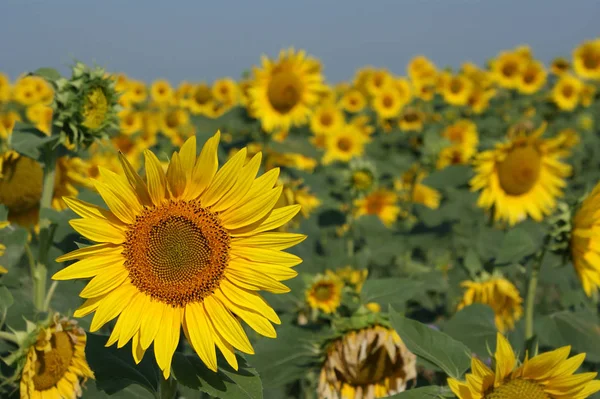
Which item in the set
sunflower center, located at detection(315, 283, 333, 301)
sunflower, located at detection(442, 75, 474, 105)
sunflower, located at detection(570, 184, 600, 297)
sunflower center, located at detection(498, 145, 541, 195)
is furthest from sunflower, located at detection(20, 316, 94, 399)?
sunflower, located at detection(442, 75, 474, 105)

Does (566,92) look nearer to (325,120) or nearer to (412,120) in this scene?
(412,120)

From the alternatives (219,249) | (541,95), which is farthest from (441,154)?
(541,95)

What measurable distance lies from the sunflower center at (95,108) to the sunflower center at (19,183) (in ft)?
1.83

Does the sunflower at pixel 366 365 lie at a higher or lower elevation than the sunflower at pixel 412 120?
lower

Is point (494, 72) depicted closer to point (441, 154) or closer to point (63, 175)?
point (441, 154)

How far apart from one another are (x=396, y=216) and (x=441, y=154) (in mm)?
1008

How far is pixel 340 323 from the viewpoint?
2.24 m

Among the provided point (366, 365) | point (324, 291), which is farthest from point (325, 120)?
point (366, 365)

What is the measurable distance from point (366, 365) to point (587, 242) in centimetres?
104

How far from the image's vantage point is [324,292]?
2959 mm

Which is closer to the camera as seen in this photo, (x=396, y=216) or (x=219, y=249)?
(x=219, y=249)

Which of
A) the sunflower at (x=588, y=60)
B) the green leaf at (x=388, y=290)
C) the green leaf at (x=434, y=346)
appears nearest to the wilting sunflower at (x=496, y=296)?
the green leaf at (x=388, y=290)

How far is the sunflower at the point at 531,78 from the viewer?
939 centimetres

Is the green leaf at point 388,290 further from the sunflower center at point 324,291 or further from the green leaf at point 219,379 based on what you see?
the green leaf at point 219,379
